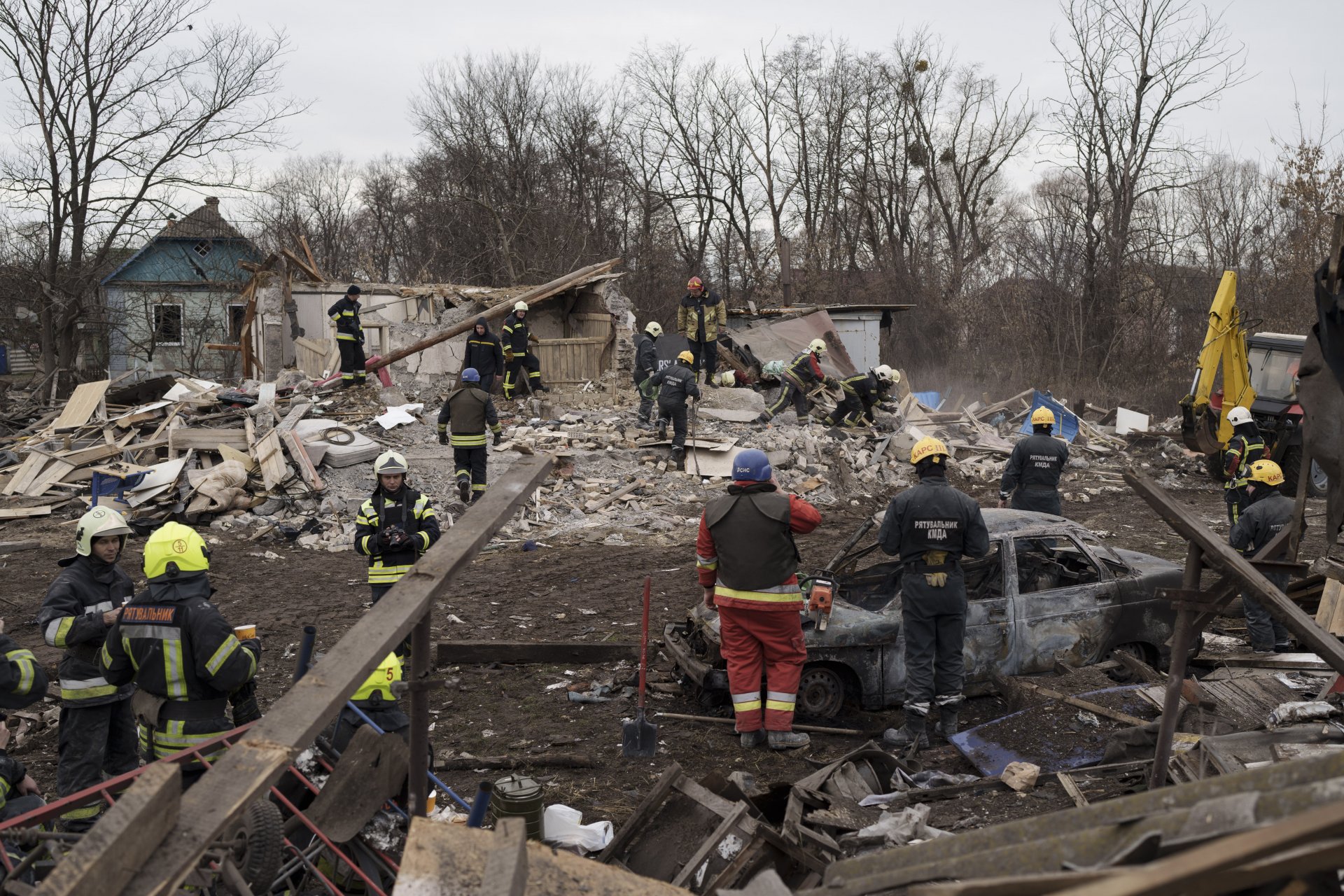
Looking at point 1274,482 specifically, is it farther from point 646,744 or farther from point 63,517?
point 63,517

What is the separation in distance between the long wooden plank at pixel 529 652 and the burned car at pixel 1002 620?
78 cm

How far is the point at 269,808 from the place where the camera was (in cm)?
377

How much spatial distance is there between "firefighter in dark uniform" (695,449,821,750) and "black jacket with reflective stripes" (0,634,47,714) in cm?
371

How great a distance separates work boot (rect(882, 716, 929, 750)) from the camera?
6.46 meters

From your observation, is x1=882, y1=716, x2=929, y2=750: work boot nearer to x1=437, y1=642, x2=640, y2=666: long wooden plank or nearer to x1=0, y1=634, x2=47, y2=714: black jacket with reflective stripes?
x1=437, y1=642, x2=640, y2=666: long wooden plank

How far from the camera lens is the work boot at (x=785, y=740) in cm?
651

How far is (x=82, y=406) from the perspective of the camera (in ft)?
56.5

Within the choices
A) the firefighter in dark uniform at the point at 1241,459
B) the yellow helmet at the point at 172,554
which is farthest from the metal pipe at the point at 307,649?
the firefighter in dark uniform at the point at 1241,459

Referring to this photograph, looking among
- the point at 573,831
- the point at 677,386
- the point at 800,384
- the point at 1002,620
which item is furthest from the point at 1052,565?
the point at 800,384

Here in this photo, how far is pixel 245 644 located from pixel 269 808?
115 cm

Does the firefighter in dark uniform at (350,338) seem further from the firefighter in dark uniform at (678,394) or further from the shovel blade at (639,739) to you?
the shovel blade at (639,739)

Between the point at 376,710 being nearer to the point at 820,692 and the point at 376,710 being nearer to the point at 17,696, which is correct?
the point at 17,696

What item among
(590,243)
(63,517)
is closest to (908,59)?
(590,243)

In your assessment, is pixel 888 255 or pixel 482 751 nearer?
pixel 482 751
